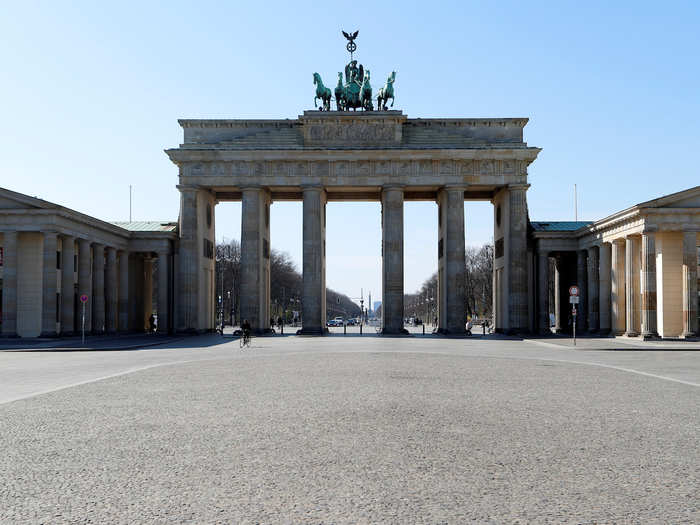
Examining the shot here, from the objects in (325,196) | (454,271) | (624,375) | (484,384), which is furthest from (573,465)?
(325,196)

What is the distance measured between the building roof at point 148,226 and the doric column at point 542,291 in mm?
31533

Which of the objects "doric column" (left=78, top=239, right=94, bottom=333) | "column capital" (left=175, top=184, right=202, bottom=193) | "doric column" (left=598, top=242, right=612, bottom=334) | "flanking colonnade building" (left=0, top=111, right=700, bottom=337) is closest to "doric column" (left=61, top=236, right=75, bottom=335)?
"doric column" (left=78, top=239, right=94, bottom=333)

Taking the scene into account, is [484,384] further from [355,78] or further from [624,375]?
[355,78]

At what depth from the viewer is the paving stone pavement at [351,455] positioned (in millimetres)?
7641

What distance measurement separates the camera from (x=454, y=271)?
64250 mm

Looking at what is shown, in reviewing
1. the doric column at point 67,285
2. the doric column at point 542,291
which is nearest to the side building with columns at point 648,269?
the doric column at point 542,291

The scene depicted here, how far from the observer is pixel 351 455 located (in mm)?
10219

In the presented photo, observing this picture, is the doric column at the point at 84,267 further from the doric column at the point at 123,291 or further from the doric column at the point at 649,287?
the doric column at the point at 649,287

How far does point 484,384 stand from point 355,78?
51.8 meters

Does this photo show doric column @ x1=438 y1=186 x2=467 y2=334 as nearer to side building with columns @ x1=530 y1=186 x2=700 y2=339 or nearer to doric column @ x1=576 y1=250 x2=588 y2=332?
doric column @ x1=576 y1=250 x2=588 y2=332

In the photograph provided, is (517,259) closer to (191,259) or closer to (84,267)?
(191,259)

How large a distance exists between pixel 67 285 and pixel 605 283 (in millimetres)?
39250

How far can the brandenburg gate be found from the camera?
64.1 m

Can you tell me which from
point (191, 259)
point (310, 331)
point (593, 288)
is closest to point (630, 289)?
point (593, 288)
